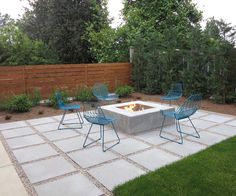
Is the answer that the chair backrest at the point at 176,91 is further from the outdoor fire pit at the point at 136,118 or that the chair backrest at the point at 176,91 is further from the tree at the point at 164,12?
the tree at the point at 164,12

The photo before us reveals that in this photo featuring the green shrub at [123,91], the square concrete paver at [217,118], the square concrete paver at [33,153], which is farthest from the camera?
the green shrub at [123,91]

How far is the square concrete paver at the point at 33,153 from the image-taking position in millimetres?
3521

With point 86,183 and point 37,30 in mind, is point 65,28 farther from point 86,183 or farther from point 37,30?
point 86,183

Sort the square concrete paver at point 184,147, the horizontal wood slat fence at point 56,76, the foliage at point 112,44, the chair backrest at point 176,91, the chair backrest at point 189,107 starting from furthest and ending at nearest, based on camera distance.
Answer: the foliage at point 112,44, the horizontal wood slat fence at point 56,76, the chair backrest at point 176,91, the chair backrest at point 189,107, the square concrete paver at point 184,147

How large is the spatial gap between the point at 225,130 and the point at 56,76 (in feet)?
18.3

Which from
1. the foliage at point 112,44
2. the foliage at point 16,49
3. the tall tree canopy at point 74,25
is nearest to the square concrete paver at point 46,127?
the foliage at point 16,49

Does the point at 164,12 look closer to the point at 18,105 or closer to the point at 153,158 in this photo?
the point at 18,105

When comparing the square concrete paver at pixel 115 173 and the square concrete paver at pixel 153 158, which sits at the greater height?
the square concrete paver at pixel 153 158

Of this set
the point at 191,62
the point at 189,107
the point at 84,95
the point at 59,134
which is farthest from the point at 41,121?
the point at 191,62

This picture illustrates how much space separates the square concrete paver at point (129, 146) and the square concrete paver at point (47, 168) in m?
0.85

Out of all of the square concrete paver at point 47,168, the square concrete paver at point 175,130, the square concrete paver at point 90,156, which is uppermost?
the square concrete paver at point 175,130

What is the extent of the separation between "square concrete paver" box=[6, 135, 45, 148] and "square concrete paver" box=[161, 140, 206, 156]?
2.13 meters

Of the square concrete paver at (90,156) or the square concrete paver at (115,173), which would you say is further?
the square concrete paver at (90,156)

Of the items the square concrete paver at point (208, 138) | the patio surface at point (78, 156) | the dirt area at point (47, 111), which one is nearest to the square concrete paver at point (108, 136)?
the patio surface at point (78, 156)
